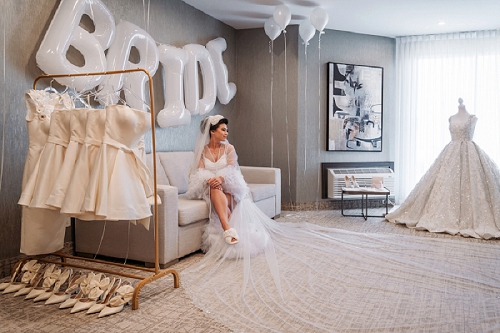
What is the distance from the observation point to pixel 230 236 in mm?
3502

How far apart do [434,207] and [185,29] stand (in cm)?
354

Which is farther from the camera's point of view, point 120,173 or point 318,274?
point 318,274

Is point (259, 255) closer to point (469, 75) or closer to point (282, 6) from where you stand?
point (282, 6)

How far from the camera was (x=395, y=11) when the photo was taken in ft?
17.2

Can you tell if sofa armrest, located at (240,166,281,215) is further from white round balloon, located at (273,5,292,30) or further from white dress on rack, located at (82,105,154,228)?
white dress on rack, located at (82,105,154,228)

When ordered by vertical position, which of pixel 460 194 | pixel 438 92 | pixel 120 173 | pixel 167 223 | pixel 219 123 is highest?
pixel 438 92

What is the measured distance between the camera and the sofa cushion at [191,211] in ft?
11.3

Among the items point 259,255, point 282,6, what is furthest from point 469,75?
point 259,255

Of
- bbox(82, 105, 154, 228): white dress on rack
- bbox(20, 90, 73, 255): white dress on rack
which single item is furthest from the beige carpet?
bbox(82, 105, 154, 228): white dress on rack

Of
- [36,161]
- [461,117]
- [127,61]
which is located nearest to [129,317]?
[36,161]

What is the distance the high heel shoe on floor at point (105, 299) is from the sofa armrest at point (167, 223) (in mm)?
649

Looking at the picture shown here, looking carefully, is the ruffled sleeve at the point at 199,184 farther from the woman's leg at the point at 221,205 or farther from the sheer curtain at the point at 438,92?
the sheer curtain at the point at 438,92

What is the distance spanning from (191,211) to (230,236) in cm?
38

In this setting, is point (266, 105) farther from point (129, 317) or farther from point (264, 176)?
point (129, 317)
